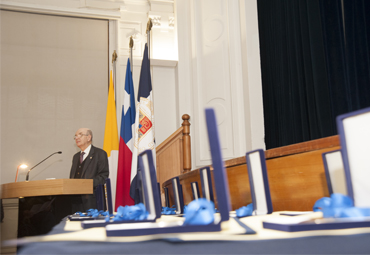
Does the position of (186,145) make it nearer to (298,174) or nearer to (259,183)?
→ (298,174)

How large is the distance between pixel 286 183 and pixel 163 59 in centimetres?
463

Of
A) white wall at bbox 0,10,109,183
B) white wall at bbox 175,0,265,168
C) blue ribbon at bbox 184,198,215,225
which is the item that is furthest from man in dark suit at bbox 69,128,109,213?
blue ribbon at bbox 184,198,215,225

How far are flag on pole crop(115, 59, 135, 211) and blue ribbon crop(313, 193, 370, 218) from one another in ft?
11.8

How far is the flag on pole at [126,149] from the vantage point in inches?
162

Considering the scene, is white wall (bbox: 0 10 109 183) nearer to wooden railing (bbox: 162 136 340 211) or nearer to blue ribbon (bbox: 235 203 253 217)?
wooden railing (bbox: 162 136 340 211)

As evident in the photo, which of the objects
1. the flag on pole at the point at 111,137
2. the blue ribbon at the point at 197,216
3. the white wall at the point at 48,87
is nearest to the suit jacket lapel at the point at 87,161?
the flag on pole at the point at 111,137

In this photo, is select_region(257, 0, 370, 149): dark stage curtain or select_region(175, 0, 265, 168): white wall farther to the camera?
select_region(175, 0, 265, 168): white wall

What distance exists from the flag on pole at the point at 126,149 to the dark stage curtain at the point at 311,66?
1.81 meters

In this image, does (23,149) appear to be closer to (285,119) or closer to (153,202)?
(285,119)

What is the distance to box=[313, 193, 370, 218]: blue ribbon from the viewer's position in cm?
53

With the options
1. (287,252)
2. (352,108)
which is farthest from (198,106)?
(287,252)

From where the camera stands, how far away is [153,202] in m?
0.77

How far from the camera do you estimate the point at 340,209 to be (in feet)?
1.79

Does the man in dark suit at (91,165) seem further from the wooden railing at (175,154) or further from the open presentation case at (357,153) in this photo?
the open presentation case at (357,153)
